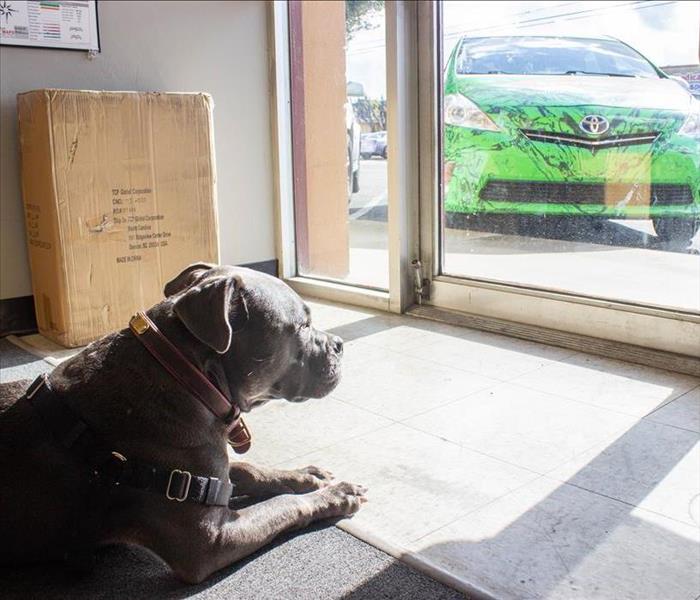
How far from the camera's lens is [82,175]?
352 cm

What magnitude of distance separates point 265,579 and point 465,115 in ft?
8.93

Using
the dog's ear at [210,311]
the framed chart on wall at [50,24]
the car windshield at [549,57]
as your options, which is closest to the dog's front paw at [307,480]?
the dog's ear at [210,311]

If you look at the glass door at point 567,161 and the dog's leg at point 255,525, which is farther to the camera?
the glass door at point 567,161

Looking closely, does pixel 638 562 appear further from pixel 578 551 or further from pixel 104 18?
pixel 104 18

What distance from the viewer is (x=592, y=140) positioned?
3.45m

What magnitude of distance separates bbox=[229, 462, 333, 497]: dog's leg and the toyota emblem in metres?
2.09

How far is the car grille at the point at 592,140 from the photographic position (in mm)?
3275

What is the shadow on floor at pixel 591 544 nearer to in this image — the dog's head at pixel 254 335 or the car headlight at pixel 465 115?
the dog's head at pixel 254 335

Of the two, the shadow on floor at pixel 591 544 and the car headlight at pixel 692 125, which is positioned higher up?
the car headlight at pixel 692 125

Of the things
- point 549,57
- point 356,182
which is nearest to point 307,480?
point 549,57

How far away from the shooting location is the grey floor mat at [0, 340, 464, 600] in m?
1.67

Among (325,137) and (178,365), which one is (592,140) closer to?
(325,137)

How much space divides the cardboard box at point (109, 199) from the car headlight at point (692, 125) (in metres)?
2.13

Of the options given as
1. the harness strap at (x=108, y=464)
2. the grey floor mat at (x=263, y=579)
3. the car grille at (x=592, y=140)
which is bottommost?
the grey floor mat at (x=263, y=579)
